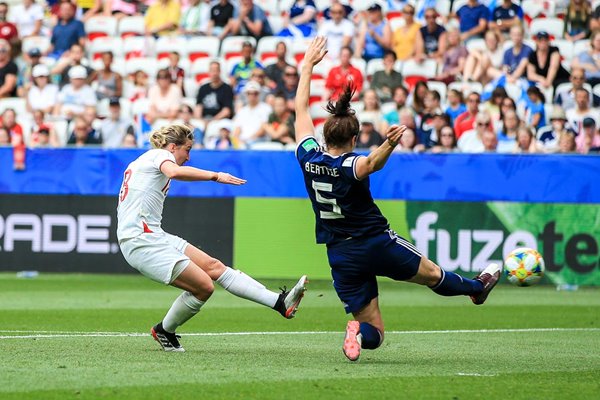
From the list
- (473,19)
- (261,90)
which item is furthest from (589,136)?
(261,90)

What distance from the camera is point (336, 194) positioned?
9094 millimetres

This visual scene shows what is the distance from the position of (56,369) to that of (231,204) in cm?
1018

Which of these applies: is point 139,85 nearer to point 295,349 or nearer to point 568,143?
point 568,143

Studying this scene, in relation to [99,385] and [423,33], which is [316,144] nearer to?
[99,385]

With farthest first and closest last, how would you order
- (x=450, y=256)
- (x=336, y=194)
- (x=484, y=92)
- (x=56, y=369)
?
(x=484, y=92)
(x=450, y=256)
(x=336, y=194)
(x=56, y=369)

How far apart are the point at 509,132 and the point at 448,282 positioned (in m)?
10.2

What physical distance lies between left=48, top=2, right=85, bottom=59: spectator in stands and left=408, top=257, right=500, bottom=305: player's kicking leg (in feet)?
52.9

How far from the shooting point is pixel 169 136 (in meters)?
9.84

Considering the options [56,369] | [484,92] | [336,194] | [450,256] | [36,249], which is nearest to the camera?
[56,369]

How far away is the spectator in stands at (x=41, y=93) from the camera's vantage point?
22734 millimetres

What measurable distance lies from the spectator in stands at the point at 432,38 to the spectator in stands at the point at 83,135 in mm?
5905

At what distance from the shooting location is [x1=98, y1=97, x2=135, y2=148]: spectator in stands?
2103 centimetres

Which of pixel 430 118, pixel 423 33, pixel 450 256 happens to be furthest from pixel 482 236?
pixel 423 33

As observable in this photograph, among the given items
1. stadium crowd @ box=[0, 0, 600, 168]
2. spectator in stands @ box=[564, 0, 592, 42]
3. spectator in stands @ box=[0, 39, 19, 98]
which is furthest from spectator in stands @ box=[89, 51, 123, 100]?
spectator in stands @ box=[564, 0, 592, 42]
